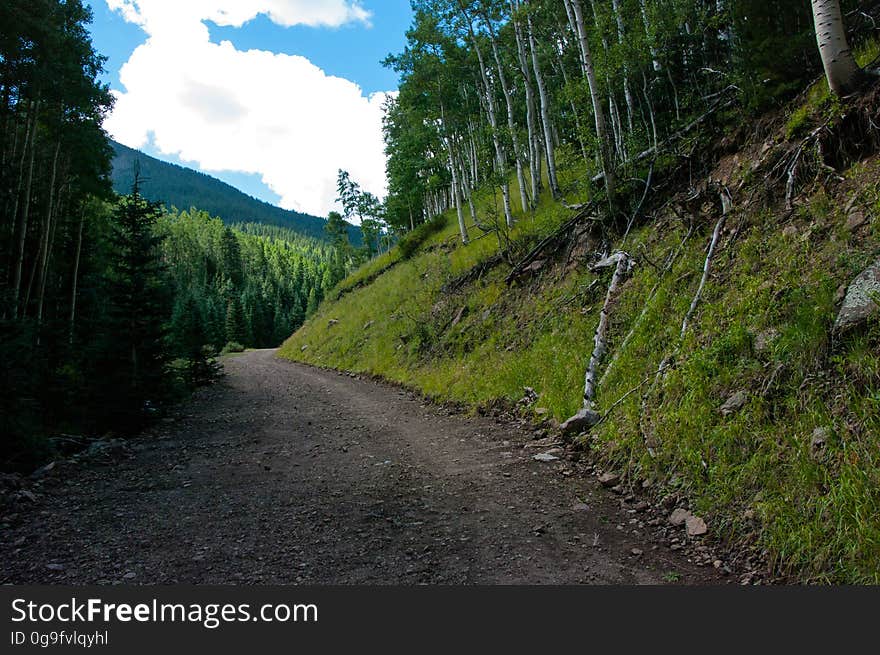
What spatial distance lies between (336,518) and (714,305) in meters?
5.98

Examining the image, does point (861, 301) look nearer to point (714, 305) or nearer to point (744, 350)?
point (744, 350)

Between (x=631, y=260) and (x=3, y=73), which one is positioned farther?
(x=3, y=73)

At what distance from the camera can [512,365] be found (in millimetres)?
10859

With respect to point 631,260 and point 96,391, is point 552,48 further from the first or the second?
point 96,391

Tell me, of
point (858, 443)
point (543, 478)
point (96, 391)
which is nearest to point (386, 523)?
point (543, 478)

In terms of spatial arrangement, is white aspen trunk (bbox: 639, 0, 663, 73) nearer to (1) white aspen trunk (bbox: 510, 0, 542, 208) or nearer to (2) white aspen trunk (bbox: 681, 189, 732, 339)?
(1) white aspen trunk (bbox: 510, 0, 542, 208)

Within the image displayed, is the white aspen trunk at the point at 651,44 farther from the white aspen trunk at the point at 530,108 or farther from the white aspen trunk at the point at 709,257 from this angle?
the white aspen trunk at the point at 709,257

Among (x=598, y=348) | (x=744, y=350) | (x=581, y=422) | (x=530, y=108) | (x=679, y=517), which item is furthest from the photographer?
(x=530, y=108)

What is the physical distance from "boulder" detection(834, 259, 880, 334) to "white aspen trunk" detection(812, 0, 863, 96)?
12.9 ft

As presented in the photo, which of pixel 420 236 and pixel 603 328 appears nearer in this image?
pixel 603 328

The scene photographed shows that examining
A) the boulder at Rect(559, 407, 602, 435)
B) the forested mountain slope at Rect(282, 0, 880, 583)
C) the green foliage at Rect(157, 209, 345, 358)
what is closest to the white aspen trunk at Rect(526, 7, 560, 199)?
the forested mountain slope at Rect(282, 0, 880, 583)

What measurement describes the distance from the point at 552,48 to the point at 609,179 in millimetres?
16409

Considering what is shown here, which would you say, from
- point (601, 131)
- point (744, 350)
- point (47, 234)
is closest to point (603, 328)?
point (744, 350)

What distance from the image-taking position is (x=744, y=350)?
5422 mm
